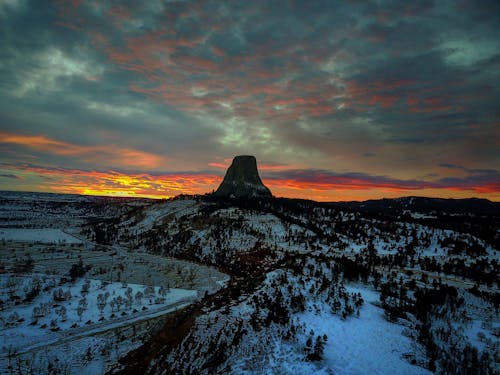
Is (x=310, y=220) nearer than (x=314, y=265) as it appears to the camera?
No

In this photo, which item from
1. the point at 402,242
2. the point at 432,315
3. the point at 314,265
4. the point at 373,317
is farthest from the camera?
the point at 402,242

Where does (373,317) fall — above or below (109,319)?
above

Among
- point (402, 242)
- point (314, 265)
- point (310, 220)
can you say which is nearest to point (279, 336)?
point (314, 265)

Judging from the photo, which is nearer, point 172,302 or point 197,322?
point 197,322

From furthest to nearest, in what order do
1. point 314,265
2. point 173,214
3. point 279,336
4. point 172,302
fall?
point 173,214, point 172,302, point 314,265, point 279,336

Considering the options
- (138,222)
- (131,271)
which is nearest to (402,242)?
(131,271)

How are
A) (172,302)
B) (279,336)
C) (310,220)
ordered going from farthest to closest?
(310,220) < (172,302) < (279,336)

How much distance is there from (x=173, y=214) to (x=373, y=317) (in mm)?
152234

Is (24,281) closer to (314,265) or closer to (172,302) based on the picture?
(172,302)

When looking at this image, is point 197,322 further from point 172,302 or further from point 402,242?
point 402,242

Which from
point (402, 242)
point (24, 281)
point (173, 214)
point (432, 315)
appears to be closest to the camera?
point (432, 315)

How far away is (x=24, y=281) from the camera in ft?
196

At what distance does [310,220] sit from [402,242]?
4849cm

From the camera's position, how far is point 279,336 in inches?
877
